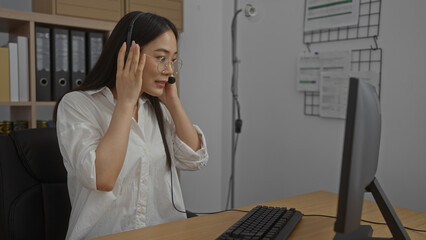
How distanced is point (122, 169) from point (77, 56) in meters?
1.00

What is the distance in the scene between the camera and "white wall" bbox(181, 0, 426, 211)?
67.9 inches

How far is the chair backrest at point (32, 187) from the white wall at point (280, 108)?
4.39 feet

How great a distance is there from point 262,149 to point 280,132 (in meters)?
0.19

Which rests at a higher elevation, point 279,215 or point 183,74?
point 183,74

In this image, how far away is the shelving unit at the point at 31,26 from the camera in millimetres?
1816

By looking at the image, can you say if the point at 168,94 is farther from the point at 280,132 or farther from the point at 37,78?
the point at 280,132

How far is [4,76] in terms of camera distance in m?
1.82

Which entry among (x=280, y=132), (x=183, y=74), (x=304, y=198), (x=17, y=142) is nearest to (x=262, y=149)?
(x=280, y=132)

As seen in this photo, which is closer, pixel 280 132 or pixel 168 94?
pixel 168 94

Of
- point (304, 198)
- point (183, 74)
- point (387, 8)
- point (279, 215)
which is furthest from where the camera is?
point (183, 74)

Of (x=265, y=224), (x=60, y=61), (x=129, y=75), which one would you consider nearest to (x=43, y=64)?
(x=60, y=61)

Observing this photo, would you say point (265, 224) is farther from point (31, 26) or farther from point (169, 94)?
point (31, 26)

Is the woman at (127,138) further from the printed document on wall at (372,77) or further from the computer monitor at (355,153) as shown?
the printed document on wall at (372,77)

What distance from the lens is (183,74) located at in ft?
8.61
